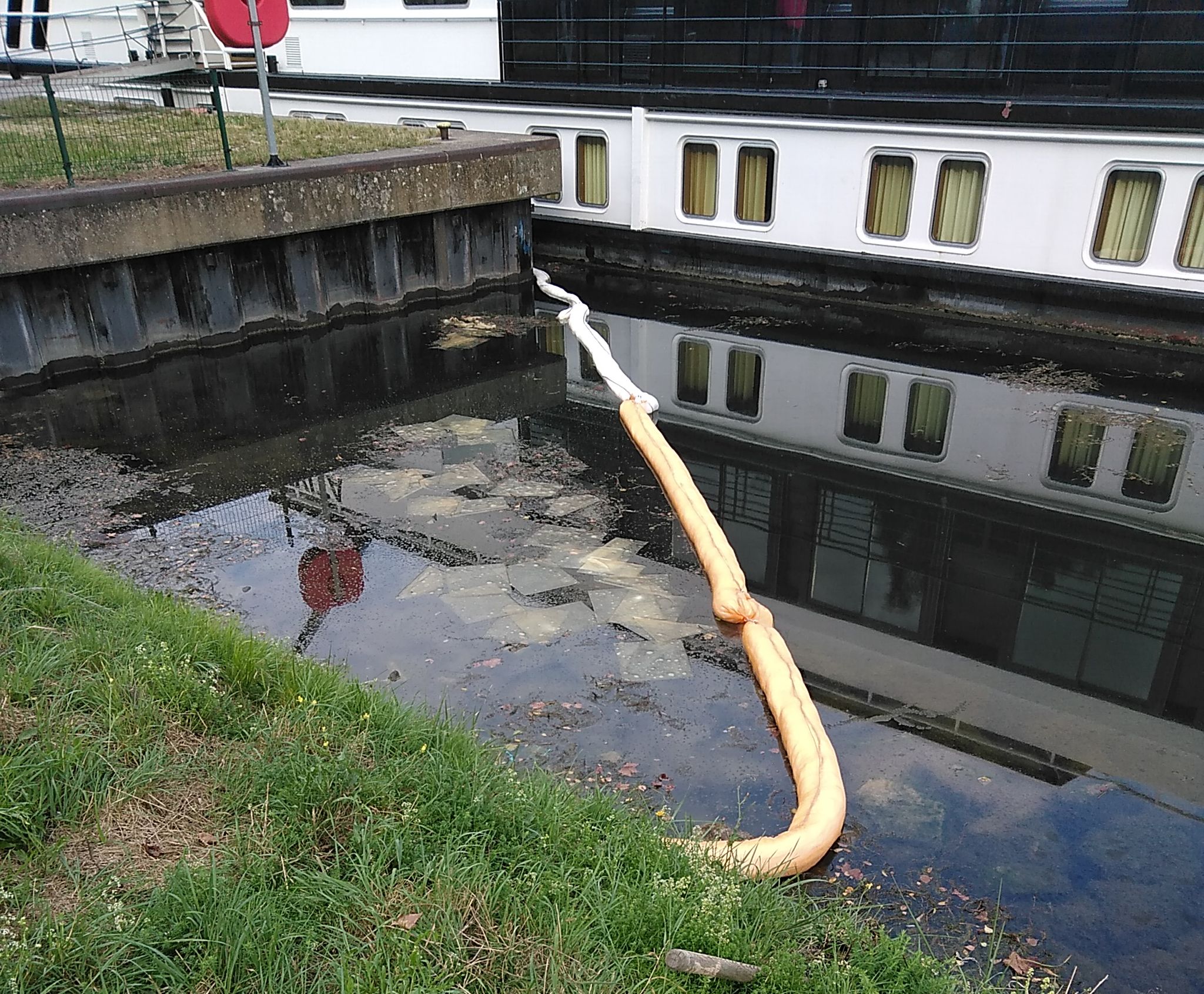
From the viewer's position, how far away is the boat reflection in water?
5.51 meters

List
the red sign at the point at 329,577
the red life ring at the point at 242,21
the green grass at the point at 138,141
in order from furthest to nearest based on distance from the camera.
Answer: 1. the red life ring at the point at 242,21
2. the green grass at the point at 138,141
3. the red sign at the point at 329,577

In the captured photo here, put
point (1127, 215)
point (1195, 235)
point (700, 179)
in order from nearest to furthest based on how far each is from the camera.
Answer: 1. point (1195, 235)
2. point (1127, 215)
3. point (700, 179)

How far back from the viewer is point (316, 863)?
319 centimetres

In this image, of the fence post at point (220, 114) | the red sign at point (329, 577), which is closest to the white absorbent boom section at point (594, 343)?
the red sign at point (329, 577)

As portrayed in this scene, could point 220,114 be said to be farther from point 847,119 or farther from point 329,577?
point 847,119

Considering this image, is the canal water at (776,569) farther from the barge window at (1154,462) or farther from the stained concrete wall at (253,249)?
the stained concrete wall at (253,249)

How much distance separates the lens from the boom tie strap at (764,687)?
146 inches

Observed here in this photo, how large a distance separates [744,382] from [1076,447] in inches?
123

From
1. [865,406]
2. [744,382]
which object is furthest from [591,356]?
[865,406]

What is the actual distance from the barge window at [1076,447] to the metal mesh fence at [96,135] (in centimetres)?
877

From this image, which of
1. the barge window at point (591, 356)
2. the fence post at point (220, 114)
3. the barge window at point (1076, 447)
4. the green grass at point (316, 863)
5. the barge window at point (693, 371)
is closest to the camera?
the green grass at point (316, 863)

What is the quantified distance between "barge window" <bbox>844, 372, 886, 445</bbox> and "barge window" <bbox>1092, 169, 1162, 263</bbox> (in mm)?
2893

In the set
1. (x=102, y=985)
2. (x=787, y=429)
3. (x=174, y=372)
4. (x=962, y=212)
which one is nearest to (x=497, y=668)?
(x=102, y=985)

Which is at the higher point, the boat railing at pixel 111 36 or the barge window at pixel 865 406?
the boat railing at pixel 111 36
